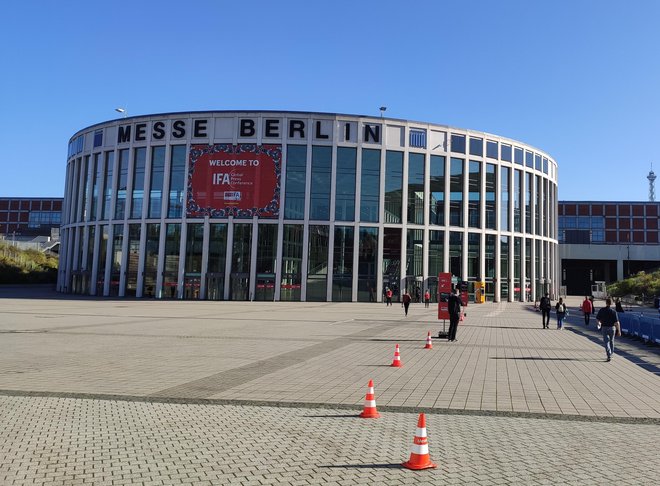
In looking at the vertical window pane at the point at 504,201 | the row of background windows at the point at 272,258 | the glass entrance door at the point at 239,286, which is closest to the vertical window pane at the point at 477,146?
the vertical window pane at the point at 504,201

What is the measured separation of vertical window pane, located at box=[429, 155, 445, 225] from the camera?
54.8 metres

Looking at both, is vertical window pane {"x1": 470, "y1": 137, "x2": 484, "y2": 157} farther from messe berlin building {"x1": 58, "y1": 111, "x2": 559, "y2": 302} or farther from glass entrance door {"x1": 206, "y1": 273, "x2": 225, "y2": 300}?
glass entrance door {"x1": 206, "y1": 273, "x2": 225, "y2": 300}

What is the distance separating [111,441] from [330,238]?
147 ft

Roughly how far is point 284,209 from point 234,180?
5.78 m

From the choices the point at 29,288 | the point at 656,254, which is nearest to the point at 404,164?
the point at 29,288

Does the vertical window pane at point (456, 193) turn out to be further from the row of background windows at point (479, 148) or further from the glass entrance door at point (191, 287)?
the glass entrance door at point (191, 287)

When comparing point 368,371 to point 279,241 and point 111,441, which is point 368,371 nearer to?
point 111,441

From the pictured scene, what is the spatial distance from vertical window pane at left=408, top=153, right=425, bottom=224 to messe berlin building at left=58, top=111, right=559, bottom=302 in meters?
0.11

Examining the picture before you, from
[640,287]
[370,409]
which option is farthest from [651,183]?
[370,409]

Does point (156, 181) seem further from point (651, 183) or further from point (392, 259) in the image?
point (651, 183)

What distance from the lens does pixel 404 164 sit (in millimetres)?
53719

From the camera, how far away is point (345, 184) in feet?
173

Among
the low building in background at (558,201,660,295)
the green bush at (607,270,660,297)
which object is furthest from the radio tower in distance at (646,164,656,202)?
the green bush at (607,270,660,297)

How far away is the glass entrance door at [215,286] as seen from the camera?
51.2 meters
